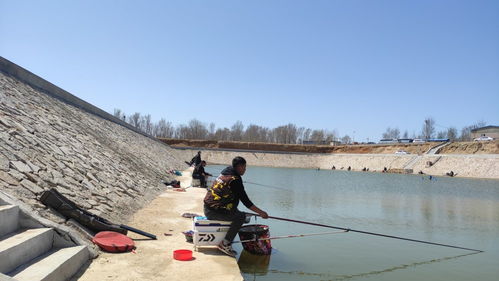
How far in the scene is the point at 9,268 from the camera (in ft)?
12.5

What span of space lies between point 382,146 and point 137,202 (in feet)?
217

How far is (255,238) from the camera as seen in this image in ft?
23.5

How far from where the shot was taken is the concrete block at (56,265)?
3.83 m

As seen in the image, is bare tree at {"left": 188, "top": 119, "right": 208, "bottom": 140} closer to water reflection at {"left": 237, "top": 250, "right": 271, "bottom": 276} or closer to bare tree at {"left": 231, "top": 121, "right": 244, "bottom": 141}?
bare tree at {"left": 231, "top": 121, "right": 244, "bottom": 141}

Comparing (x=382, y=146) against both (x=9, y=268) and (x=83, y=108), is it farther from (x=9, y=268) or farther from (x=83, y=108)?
(x=9, y=268)

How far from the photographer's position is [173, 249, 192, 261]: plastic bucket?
5.65m

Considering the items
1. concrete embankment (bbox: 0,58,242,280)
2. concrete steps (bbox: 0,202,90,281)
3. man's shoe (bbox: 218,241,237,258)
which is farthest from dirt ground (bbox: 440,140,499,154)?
concrete steps (bbox: 0,202,90,281)

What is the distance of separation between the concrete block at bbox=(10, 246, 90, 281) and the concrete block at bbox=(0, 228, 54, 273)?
0.29 feet

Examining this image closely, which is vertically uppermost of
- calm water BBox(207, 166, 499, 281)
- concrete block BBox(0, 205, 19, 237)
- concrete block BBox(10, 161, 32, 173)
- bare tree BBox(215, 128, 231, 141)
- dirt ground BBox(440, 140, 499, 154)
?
bare tree BBox(215, 128, 231, 141)

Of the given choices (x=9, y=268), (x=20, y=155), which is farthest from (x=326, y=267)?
(x=20, y=155)

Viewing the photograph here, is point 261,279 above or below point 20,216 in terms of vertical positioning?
below

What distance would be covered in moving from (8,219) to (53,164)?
366 cm

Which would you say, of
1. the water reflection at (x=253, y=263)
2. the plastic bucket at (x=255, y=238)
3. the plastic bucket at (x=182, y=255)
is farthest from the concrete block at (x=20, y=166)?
the water reflection at (x=253, y=263)

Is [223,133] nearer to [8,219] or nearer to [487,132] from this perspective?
[487,132]
